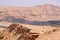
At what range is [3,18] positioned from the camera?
11569 centimetres

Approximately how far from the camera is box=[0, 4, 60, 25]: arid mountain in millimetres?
118800

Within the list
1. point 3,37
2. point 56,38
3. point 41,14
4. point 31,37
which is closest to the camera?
point 56,38

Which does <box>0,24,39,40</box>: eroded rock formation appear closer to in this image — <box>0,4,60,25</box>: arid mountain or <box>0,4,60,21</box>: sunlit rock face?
<box>0,4,60,25</box>: arid mountain

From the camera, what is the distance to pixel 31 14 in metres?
137

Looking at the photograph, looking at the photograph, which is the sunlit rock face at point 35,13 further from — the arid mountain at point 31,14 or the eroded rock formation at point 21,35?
the eroded rock formation at point 21,35

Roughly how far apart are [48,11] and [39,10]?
787 cm

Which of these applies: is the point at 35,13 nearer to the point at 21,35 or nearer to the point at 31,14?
the point at 31,14

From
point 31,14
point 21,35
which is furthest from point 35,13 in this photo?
point 21,35

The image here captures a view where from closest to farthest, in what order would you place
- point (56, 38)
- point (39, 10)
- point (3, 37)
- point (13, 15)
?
point (56, 38)
point (3, 37)
point (13, 15)
point (39, 10)

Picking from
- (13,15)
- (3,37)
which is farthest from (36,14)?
(3,37)

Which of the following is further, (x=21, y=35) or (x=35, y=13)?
(x=35, y=13)

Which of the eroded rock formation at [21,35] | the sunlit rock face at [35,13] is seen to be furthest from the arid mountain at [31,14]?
the eroded rock formation at [21,35]

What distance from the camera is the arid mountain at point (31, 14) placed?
118800 millimetres

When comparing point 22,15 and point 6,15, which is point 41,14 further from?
point 6,15
